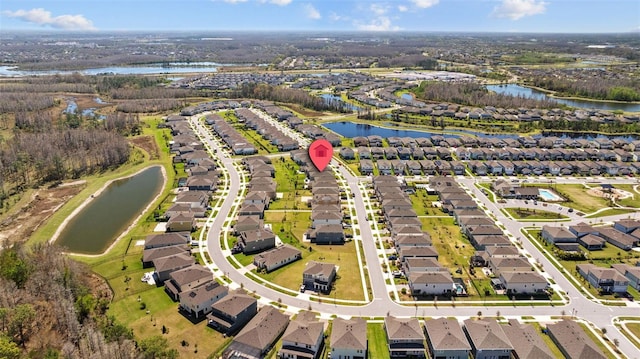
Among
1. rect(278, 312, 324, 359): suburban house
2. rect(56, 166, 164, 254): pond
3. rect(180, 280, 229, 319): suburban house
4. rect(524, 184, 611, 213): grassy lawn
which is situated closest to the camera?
rect(278, 312, 324, 359): suburban house

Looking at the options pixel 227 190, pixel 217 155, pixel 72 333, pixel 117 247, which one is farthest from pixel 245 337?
pixel 217 155

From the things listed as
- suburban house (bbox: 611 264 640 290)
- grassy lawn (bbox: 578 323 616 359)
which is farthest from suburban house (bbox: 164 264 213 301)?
suburban house (bbox: 611 264 640 290)

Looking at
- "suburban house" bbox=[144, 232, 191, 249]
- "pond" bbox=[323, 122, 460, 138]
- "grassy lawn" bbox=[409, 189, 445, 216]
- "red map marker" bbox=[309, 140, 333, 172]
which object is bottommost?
"suburban house" bbox=[144, 232, 191, 249]

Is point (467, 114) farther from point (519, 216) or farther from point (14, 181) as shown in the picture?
point (14, 181)

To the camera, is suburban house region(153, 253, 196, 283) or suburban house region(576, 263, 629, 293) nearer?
suburban house region(576, 263, 629, 293)

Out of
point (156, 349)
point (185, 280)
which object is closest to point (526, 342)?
point (156, 349)

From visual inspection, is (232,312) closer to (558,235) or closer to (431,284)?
(431,284)

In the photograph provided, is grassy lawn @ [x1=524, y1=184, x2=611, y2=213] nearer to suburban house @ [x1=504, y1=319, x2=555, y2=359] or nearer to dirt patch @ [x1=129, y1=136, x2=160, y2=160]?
suburban house @ [x1=504, y1=319, x2=555, y2=359]
